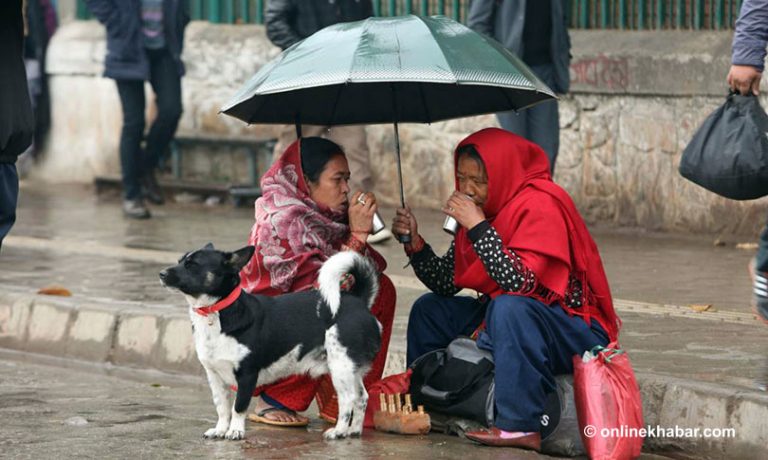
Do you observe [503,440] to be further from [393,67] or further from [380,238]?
[380,238]

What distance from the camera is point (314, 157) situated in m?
6.00

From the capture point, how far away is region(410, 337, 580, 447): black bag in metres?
5.42

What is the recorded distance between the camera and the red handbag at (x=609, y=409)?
17.1 feet

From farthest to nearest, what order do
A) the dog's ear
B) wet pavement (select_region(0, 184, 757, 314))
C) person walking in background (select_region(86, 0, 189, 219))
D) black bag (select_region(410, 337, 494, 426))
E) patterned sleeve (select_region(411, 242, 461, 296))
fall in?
person walking in background (select_region(86, 0, 189, 219)) → wet pavement (select_region(0, 184, 757, 314)) → patterned sleeve (select_region(411, 242, 461, 296)) → black bag (select_region(410, 337, 494, 426)) → the dog's ear

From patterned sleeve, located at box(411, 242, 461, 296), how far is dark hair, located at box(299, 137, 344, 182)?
1.61 ft

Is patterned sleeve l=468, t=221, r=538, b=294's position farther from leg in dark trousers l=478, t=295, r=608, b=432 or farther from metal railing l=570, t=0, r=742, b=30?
metal railing l=570, t=0, r=742, b=30

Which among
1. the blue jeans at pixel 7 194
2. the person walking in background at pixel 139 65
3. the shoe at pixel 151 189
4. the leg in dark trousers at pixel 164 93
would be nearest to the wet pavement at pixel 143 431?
the blue jeans at pixel 7 194

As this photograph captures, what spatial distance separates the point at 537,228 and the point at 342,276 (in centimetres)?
73

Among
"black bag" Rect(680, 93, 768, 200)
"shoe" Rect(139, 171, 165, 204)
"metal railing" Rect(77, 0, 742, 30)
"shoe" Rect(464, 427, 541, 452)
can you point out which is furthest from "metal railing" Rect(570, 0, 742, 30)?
"shoe" Rect(464, 427, 541, 452)

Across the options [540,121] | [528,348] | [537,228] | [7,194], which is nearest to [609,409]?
[528,348]

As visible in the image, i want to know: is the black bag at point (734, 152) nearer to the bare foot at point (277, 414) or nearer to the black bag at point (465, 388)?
the black bag at point (465, 388)

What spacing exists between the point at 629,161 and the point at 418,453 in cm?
505

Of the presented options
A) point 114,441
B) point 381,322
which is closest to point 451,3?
point 381,322

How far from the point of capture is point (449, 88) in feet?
21.1
